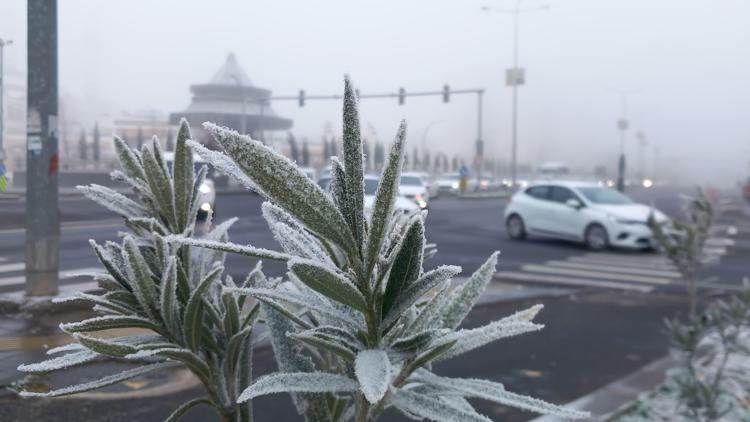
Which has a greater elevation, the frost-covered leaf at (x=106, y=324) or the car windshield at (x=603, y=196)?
the frost-covered leaf at (x=106, y=324)

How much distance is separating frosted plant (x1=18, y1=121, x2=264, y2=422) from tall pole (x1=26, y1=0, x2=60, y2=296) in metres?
5.95

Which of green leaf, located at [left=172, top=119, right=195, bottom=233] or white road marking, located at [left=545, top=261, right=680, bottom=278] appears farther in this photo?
white road marking, located at [left=545, top=261, right=680, bottom=278]

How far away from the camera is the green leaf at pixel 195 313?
156cm

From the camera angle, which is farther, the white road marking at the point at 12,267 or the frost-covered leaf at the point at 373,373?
the white road marking at the point at 12,267

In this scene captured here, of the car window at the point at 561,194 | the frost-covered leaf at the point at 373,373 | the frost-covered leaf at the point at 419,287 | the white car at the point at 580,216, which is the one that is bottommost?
the white car at the point at 580,216

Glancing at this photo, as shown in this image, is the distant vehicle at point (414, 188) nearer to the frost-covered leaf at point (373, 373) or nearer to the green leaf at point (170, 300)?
the green leaf at point (170, 300)

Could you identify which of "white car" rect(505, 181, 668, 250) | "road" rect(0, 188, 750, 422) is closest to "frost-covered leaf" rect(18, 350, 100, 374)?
"road" rect(0, 188, 750, 422)

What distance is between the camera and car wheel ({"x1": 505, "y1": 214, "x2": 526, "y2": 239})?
17.8 m

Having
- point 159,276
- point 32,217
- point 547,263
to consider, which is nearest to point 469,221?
point 547,263

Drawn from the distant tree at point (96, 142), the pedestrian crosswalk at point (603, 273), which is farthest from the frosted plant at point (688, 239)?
the distant tree at point (96, 142)

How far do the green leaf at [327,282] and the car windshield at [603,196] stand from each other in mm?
15960

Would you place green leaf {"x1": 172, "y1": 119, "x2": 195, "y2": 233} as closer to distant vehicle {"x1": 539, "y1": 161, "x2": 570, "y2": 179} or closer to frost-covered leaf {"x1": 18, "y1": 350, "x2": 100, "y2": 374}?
frost-covered leaf {"x1": 18, "y1": 350, "x2": 100, "y2": 374}

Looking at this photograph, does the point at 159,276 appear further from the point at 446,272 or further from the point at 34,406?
the point at 34,406

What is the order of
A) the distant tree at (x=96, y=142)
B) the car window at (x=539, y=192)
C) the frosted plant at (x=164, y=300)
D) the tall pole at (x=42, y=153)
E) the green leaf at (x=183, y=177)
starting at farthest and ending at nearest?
the car window at (x=539, y=192)
the distant tree at (x=96, y=142)
the tall pole at (x=42, y=153)
the green leaf at (x=183, y=177)
the frosted plant at (x=164, y=300)
